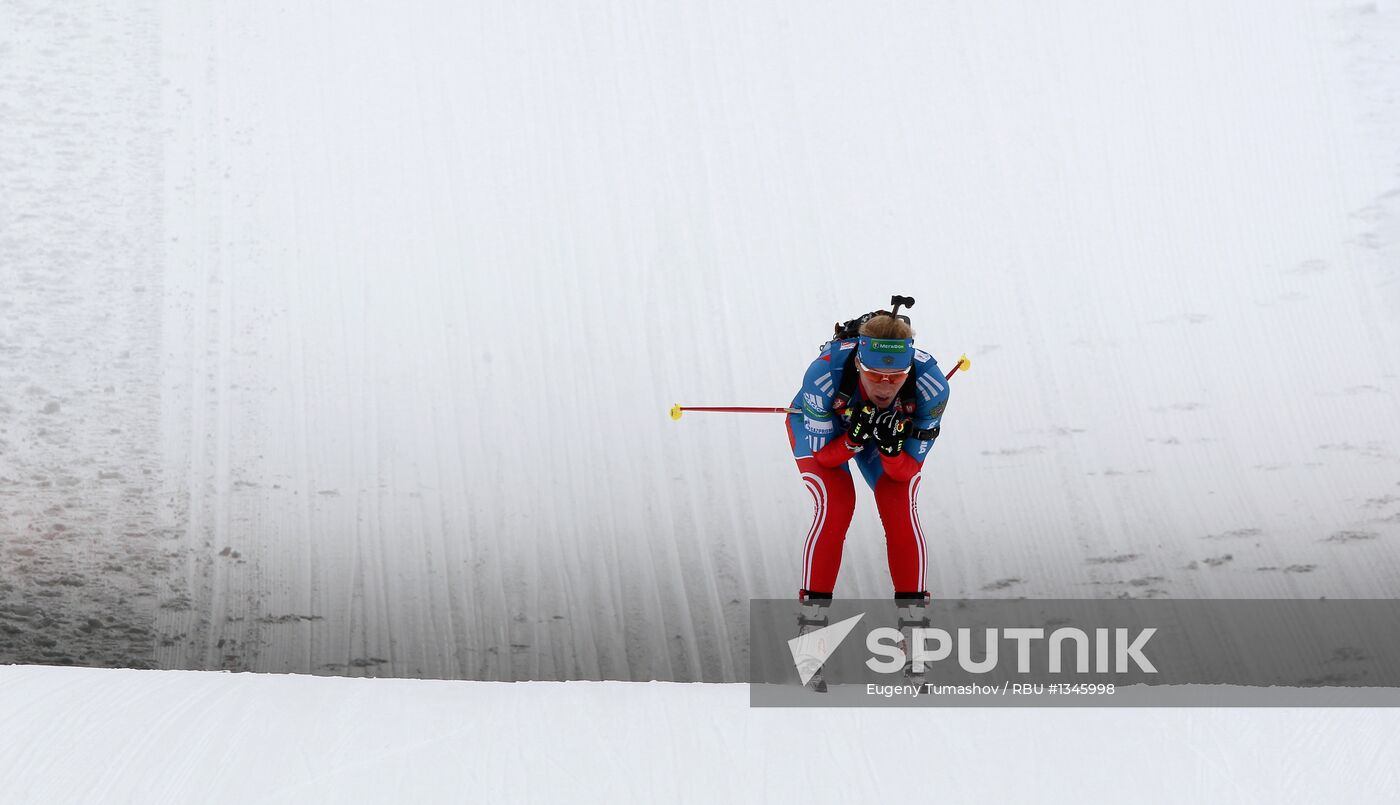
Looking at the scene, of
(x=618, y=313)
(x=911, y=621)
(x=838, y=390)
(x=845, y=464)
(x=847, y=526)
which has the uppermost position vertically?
(x=618, y=313)

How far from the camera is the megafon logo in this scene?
82.9 inches

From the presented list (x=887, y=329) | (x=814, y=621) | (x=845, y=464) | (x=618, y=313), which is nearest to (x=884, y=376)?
(x=887, y=329)

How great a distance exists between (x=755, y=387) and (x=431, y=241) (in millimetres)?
1005

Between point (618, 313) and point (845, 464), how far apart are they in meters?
1.11

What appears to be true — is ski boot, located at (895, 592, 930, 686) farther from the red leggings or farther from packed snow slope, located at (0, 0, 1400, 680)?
packed snow slope, located at (0, 0, 1400, 680)

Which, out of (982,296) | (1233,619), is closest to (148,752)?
(982,296)

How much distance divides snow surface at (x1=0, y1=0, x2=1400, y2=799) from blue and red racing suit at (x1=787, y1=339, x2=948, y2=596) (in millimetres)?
792

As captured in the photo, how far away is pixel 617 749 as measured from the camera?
1.84m

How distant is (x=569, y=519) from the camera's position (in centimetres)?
292

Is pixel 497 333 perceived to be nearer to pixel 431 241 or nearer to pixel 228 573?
pixel 431 241

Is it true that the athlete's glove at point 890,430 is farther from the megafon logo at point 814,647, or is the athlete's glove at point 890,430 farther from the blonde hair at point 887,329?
the megafon logo at point 814,647

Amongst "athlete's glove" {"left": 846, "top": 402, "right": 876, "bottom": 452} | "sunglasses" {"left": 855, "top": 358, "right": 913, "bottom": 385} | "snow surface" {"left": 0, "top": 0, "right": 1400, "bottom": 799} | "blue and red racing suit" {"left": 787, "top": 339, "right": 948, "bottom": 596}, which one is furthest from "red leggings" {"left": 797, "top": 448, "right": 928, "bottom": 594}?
"snow surface" {"left": 0, "top": 0, "right": 1400, "bottom": 799}

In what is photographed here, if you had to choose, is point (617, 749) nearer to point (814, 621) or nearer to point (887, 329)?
point (814, 621)

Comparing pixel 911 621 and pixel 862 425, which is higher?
pixel 862 425
